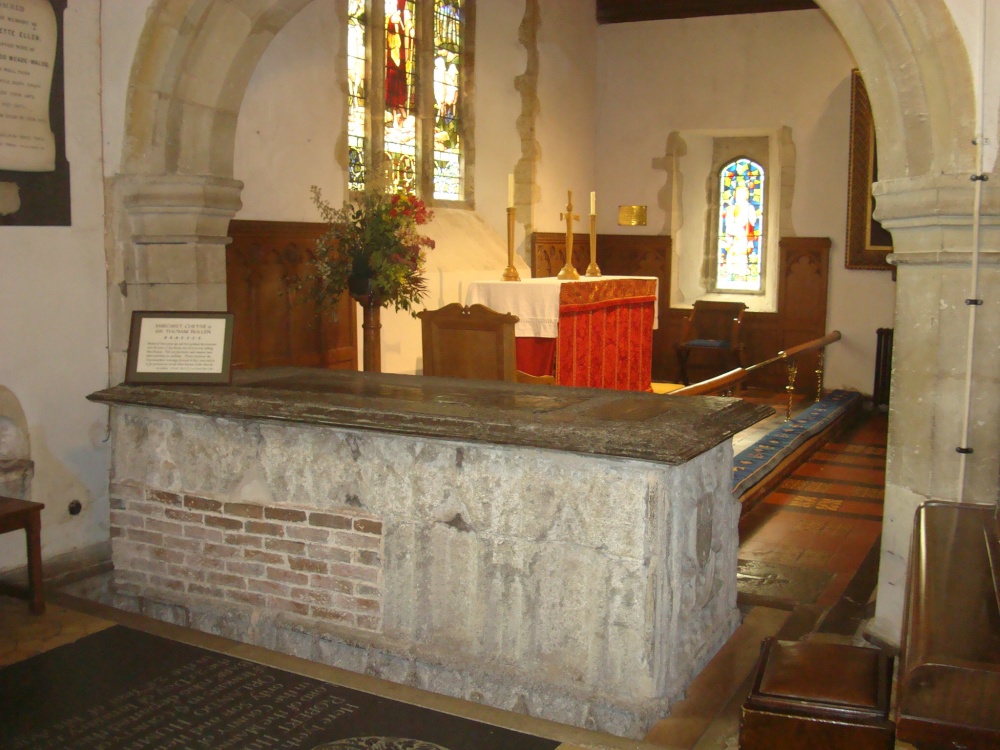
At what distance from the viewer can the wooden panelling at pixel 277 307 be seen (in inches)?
239

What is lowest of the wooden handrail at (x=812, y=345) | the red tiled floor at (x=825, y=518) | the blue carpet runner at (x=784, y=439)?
the red tiled floor at (x=825, y=518)

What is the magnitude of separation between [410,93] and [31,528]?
538 centimetres

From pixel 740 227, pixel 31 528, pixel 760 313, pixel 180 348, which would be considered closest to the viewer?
pixel 31 528

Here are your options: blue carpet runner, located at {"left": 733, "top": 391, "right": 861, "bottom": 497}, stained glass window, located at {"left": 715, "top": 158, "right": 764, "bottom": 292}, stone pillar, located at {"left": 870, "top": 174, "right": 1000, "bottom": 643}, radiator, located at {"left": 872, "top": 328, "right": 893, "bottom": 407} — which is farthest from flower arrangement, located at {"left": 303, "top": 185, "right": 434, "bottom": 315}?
stained glass window, located at {"left": 715, "top": 158, "right": 764, "bottom": 292}

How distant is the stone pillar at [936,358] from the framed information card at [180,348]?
2438 millimetres

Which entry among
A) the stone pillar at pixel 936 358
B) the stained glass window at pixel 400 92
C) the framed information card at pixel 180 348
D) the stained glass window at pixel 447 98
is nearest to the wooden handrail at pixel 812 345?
the stained glass window at pixel 447 98

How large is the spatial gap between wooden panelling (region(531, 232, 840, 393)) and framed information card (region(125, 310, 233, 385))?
5.93 metres

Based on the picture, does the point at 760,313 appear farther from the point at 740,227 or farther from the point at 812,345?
the point at 812,345

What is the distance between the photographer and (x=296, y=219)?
21.6 ft

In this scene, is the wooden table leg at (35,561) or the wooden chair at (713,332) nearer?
the wooden table leg at (35,561)

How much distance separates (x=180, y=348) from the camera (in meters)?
3.91

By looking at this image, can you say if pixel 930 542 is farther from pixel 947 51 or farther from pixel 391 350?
pixel 391 350

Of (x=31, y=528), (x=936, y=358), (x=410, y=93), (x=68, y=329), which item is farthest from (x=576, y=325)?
(x=31, y=528)

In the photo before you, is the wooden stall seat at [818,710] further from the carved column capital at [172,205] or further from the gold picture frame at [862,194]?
the gold picture frame at [862,194]
